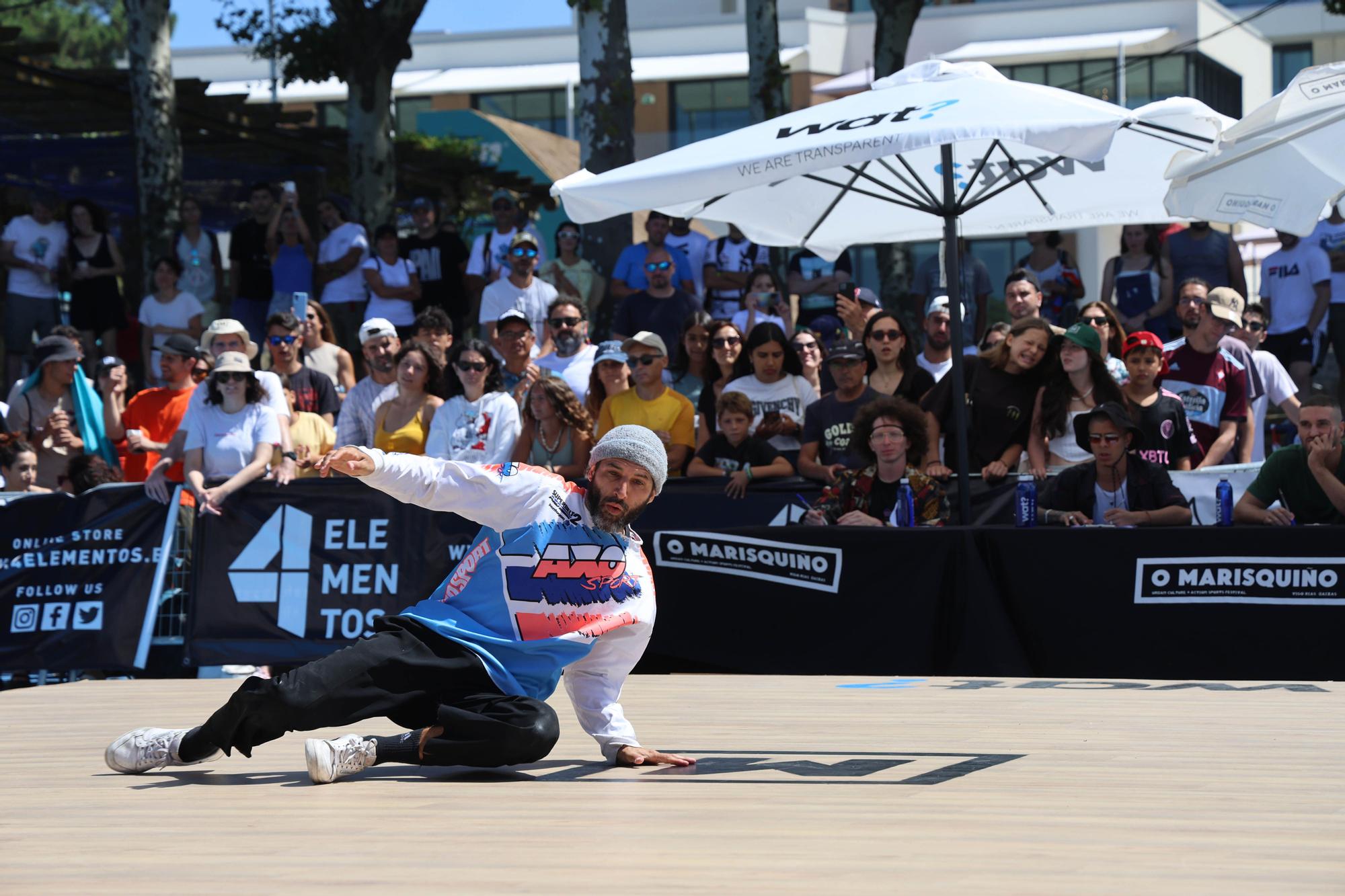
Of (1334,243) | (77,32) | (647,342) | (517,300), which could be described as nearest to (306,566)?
(647,342)

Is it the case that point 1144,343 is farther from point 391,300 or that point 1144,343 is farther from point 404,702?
point 391,300

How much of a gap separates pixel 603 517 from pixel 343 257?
1011 cm

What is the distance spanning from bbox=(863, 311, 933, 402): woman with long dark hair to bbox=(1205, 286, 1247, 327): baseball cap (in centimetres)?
185

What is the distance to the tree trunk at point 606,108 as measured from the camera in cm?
1616

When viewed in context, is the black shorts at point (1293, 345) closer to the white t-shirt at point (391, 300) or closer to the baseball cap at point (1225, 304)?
the baseball cap at point (1225, 304)

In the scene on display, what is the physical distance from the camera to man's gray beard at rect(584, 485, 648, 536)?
5844mm

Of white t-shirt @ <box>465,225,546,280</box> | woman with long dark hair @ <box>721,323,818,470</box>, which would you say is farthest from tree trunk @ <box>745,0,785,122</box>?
woman with long dark hair @ <box>721,323,818,470</box>

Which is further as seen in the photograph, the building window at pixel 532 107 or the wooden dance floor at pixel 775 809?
the building window at pixel 532 107

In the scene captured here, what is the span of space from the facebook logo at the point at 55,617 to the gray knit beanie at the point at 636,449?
6062 millimetres

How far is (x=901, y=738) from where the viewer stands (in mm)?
6773

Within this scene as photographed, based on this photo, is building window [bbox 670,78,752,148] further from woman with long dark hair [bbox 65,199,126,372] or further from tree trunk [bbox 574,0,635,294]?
woman with long dark hair [bbox 65,199,126,372]

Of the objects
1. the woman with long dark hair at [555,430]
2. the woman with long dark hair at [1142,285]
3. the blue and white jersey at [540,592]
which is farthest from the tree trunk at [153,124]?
the blue and white jersey at [540,592]

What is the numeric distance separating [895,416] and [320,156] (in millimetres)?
13854

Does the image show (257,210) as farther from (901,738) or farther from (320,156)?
(901,738)
